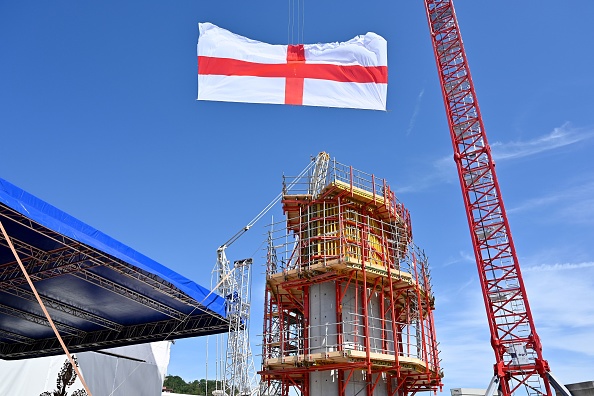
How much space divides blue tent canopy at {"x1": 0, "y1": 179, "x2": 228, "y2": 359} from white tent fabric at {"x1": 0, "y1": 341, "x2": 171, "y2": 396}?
172 centimetres

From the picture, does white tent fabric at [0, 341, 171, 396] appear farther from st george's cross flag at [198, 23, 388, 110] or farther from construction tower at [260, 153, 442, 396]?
st george's cross flag at [198, 23, 388, 110]

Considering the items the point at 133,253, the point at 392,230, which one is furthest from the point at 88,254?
the point at 392,230

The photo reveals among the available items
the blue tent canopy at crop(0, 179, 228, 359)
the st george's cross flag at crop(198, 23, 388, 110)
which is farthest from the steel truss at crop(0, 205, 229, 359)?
the st george's cross flag at crop(198, 23, 388, 110)

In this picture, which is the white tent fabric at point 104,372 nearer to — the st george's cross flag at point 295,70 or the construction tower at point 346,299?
the construction tower at point 346,299

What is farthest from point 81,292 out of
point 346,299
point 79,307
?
point 346,299

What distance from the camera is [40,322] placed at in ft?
116

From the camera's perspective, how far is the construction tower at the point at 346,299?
931 inches

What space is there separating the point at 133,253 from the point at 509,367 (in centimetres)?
2831

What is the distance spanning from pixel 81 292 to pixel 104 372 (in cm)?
1833

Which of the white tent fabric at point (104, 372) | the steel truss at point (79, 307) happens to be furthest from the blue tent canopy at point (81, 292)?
the white tent fabric at point (104, 372)

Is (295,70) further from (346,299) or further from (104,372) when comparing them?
(104,372)

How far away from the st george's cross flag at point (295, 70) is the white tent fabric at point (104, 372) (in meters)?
31.3

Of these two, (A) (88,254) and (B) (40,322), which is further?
(B) (40,322)

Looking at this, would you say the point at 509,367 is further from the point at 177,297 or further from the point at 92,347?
the point at 92,347
